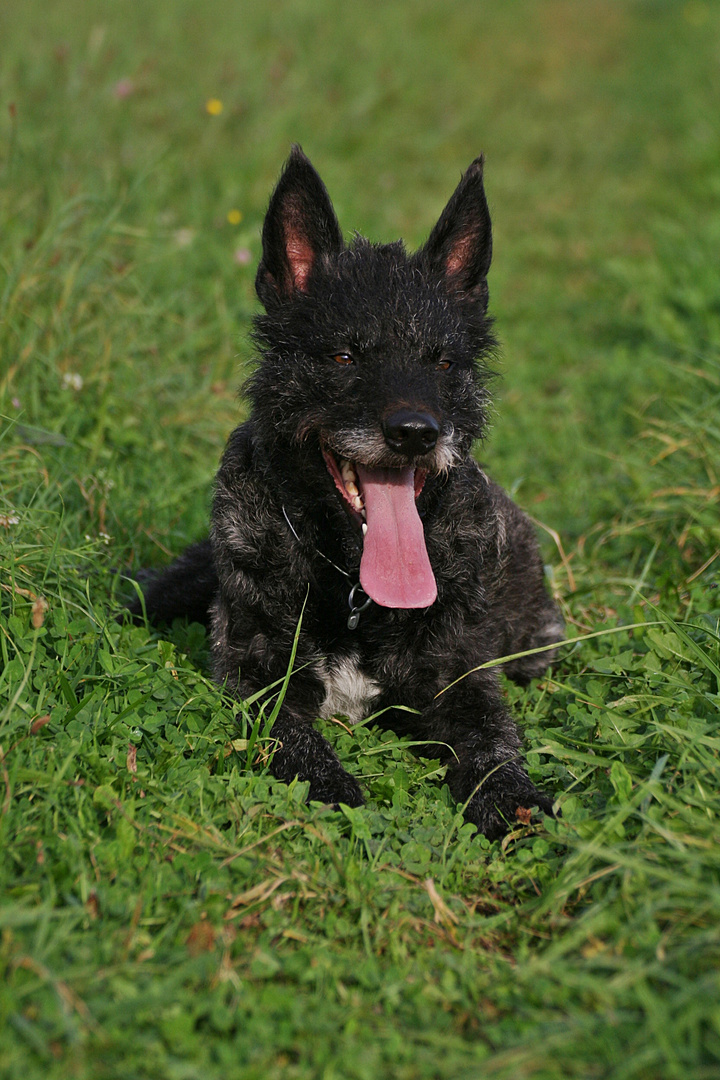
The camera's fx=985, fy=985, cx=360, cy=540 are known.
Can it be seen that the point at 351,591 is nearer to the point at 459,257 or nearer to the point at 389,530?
the point at 389,530

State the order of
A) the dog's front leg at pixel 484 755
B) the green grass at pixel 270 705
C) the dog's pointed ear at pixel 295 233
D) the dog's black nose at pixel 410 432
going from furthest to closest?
the dog's pointed ear at pixel 295 233
the dog's front leg at pixel 484 755
the dog's black nose at pixel 410 432
the green grass at pixel 270 705

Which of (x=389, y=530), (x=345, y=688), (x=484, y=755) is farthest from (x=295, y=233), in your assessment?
(x=484, y=755)

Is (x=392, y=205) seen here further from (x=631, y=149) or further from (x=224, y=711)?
(x=224, y=711)

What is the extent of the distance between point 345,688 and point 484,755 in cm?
57

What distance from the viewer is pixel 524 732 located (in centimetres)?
373

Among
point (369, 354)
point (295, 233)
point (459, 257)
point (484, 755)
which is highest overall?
point (295, 233)

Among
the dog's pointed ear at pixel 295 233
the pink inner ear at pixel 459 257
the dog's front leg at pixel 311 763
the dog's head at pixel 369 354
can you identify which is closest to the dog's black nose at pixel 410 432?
the dog's head at pixel 369 354

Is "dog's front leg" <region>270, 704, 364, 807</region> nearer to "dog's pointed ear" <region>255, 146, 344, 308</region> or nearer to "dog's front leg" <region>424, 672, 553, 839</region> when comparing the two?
"dog's front leg" <region>424, 672, 553, 839</region>

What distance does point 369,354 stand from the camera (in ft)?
11.3

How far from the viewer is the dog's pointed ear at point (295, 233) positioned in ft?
11.7

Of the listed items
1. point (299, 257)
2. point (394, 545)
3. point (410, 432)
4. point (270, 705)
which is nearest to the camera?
point (410, 432)

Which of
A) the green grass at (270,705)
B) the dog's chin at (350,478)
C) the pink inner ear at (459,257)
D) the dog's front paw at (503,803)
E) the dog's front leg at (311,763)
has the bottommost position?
the dog's front paw at (503,803)

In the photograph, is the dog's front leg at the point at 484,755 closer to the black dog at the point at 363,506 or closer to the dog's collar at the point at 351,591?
the black dog at the point at 363,506

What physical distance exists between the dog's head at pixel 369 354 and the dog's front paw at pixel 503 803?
668 mm
